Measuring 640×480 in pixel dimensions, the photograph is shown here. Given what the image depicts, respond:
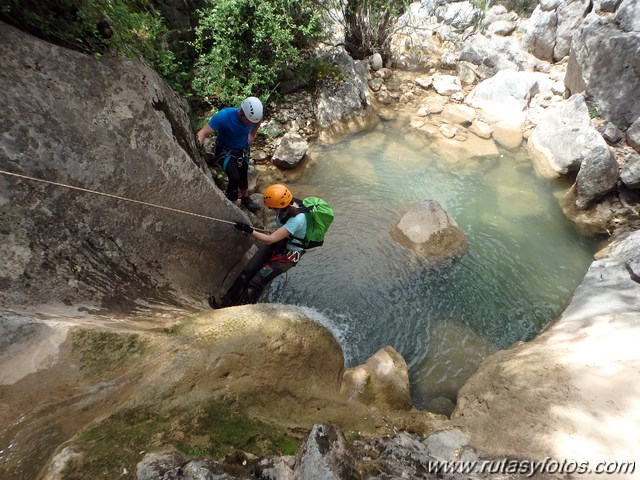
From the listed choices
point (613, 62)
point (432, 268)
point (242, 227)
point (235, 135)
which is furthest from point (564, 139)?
point (242, 227)

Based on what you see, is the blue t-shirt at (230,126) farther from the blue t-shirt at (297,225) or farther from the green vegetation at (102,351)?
the green vegetation at (102,351)

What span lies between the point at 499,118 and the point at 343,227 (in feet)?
27.5

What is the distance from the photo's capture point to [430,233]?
780 cm

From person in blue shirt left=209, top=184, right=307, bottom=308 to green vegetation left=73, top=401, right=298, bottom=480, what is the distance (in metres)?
2.62

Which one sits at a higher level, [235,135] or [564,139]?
[564,139]

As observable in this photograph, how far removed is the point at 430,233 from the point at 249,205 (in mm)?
4026

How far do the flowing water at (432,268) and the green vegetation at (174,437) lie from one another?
2.90 meters

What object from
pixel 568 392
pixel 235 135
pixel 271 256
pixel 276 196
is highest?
pixel 235 135

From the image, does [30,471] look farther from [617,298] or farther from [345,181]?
[345,181]

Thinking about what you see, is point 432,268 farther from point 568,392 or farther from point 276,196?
point 276,196

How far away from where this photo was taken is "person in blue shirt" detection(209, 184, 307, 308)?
210 inches

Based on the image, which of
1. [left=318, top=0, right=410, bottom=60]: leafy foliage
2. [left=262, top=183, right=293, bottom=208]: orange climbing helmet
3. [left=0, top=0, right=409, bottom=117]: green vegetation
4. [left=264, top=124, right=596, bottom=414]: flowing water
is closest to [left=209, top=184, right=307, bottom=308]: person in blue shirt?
[left=262, top=183, right=293, bottom=208]: orange climbing helmet

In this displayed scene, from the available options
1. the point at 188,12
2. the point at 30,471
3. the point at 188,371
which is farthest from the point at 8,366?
the point at 188,12

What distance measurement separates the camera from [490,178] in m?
10.7
